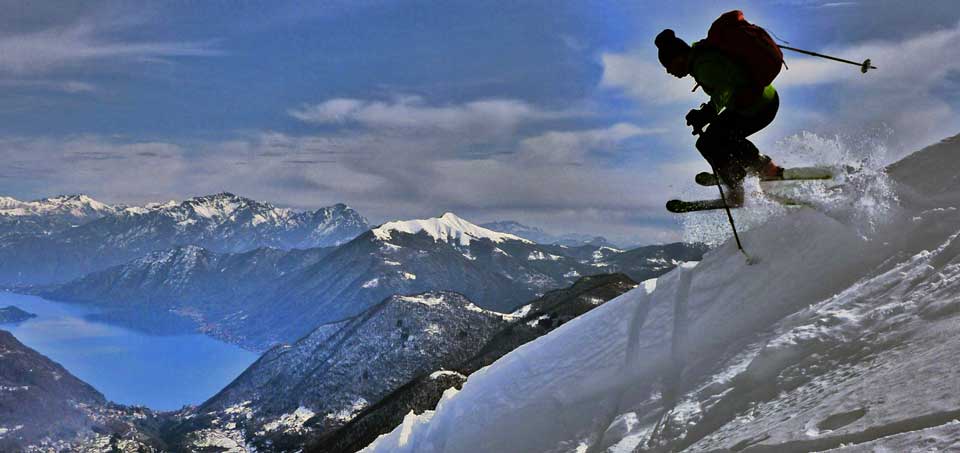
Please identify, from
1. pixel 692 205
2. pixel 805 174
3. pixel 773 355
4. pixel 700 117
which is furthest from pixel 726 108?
pixel 773 355

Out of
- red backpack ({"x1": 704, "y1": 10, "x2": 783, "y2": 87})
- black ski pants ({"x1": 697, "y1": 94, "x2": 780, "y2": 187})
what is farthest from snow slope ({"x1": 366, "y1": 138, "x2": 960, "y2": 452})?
red backpack ({"x1": 704, "y1": 10, "x2": 783, "y2": 87})

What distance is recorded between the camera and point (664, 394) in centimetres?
801

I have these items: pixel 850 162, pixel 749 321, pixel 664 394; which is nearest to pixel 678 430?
pixel 664 394

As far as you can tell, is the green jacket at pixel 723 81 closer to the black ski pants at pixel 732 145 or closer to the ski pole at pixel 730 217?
the black ski pants at pixel 732 145

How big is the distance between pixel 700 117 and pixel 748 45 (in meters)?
1.59

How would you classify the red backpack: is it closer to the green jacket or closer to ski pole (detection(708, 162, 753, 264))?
the green jacket

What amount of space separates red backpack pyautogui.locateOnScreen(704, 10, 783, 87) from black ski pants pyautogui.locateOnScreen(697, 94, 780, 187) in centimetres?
97

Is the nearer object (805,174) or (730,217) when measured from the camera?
(730,217)

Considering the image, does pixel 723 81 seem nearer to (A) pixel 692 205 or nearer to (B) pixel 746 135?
(B) pixel 746 135

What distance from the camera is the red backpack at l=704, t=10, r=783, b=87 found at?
9359 millimetres

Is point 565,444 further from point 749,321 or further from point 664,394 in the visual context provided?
point 749,321

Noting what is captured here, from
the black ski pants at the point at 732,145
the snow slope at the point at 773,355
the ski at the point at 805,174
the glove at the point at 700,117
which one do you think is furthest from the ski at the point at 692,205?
the glove at the point at 700,117

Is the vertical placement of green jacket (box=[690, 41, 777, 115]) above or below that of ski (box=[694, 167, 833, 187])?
above

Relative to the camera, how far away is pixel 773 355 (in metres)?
6.83
